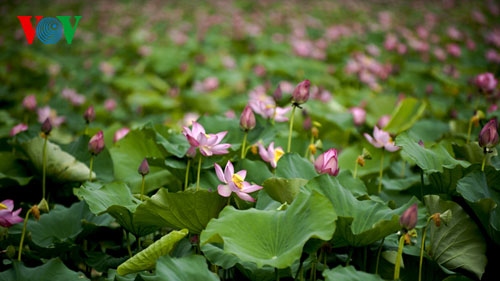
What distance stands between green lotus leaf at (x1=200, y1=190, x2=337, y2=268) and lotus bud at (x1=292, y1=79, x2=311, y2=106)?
0.36 metres

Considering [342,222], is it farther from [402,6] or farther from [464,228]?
[402,6]

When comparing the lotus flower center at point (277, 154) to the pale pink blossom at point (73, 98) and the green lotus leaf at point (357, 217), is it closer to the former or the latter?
the green lotus leaf at point (357, 217)

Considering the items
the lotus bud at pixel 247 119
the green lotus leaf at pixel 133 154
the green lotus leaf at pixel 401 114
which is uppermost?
the lotus bud at pixel 247 119

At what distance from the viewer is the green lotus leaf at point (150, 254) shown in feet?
2.86

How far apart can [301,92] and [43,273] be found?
70cm

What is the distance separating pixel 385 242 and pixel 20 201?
3.42 feet

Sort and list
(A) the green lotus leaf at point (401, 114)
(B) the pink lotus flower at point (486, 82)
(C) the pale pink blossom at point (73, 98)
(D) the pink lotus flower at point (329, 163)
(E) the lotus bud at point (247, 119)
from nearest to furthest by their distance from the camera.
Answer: (D) the pink lotus flower at point (329, 163) → (E) the lotus bud at point (247, 119) → (B) the pink lotus flower at point (486, 82) → (A) the green lotus leaf at point (401, 114) → (C) the pale pink blossom at point (73, 98)

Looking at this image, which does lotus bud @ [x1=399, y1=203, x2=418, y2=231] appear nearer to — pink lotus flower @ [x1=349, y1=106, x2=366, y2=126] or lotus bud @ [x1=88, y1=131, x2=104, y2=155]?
lotus bud @ [x1=88, y1=131, x2=104, y2=155]

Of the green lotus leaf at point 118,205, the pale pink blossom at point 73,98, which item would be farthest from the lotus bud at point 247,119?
the pale pink blossom at point 73,98

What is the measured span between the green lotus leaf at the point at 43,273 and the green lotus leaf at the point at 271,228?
0.29 m

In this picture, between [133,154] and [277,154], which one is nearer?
[277,154]

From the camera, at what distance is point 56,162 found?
1318mm

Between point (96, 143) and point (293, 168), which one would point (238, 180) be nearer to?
point (293, 168)

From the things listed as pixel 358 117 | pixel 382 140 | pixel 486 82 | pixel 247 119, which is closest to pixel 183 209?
pixel 247 119
